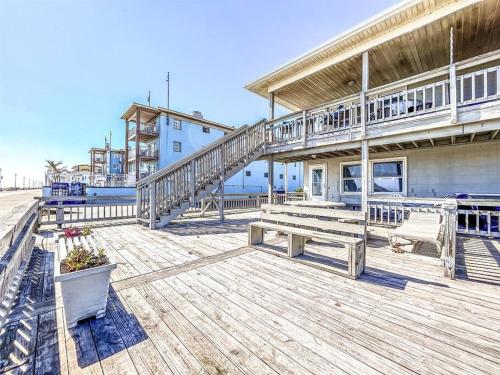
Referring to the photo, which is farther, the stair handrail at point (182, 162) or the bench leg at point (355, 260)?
the stair handrail at point (182, 162)

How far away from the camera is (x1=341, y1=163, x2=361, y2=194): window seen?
838 centimetres

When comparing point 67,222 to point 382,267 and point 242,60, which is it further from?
point 242,60

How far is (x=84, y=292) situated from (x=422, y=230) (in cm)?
523

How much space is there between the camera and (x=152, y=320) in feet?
6.66

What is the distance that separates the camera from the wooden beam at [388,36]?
4699 millimetres

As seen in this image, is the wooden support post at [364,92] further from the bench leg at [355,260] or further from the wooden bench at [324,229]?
the bench leg at [355,260]

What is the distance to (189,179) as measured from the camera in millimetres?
6867

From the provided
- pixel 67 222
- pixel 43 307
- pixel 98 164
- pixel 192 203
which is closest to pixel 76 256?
pixel 43 307

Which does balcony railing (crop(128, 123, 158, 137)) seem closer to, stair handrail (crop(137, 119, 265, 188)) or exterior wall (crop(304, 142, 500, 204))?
stair handrail (crop(137, 119, 265, 188))

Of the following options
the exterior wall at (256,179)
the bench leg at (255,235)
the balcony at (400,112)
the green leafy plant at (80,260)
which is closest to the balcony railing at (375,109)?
the balcony at (400,112)

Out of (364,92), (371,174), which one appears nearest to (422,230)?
(364,92)

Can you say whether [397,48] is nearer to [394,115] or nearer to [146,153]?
[394,115]

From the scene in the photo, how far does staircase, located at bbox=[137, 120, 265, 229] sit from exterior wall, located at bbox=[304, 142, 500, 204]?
201 inches

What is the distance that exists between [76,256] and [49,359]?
0.78 meters
